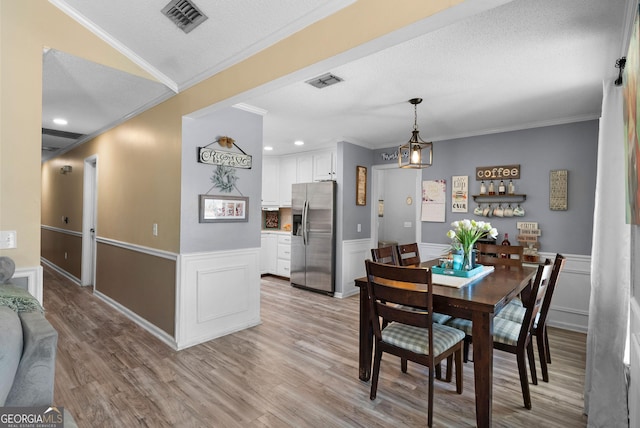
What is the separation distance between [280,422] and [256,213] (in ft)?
7.05

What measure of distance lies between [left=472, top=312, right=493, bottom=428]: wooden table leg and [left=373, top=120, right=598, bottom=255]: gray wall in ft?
8.82

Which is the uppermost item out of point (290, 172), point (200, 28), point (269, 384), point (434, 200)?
point (200, 28)

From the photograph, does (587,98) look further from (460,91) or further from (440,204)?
(440,204)

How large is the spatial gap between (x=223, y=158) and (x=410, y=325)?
7.84 ft

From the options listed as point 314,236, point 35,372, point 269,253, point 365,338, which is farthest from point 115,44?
point 269,253

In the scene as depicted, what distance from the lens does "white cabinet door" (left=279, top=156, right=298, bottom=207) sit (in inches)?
233

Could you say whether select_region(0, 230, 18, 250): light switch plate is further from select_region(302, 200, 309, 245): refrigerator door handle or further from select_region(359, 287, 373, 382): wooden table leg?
select_region(302, 200, 309, 245): refrigerator door handle

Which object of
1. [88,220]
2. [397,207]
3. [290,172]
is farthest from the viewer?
[397,207]

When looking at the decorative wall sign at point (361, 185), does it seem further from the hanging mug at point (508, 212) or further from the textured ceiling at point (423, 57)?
the hanging mug at point (508, 212)

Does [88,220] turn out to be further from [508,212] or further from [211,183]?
[508,212]

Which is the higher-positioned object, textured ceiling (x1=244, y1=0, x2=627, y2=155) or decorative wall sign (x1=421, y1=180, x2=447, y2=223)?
textured ceiling (x1=244, y1=0, x2=627, y2=155)

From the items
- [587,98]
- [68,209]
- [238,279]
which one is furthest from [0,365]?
[68,209]

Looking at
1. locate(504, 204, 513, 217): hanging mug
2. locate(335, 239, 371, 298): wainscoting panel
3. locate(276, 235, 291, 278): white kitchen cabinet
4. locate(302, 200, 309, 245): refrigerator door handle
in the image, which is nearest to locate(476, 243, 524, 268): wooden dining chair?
locate(504, 204, 513, 217): hanging mug

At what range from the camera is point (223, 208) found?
10.9 ft
